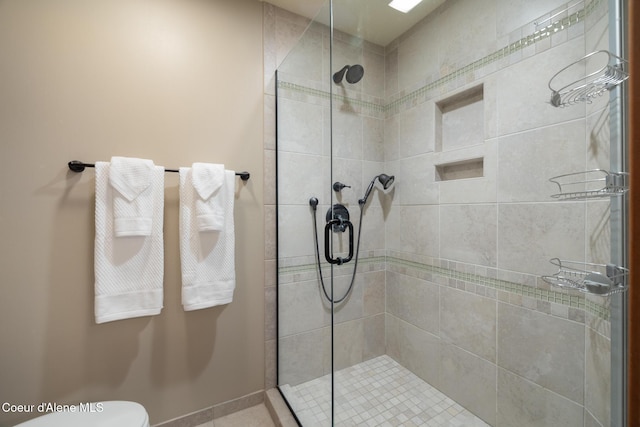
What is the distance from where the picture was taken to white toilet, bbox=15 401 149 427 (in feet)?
3.03

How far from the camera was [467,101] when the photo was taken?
1.36 meters

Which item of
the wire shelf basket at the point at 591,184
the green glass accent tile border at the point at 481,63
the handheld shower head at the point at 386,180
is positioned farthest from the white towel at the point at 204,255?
the wire shelf basket at the point at 591,184

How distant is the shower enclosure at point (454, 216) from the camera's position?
0.86 m

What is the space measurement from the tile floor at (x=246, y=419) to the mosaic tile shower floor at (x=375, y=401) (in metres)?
0.15

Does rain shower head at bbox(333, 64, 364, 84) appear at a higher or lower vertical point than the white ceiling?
lower

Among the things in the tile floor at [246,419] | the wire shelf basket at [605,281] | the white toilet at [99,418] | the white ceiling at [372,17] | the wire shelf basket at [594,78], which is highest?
the white ceiling at [372,17]

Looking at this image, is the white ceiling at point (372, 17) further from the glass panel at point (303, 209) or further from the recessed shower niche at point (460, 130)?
the recessed shower niche at point (460, 130)

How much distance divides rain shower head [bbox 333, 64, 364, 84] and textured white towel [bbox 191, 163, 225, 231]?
2.46ft

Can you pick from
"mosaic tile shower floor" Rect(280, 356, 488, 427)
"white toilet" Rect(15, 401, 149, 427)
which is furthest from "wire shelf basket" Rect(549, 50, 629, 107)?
"white toilet" Rect(15, 401, 149, 427)

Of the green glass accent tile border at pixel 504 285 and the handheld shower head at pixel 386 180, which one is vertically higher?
the handheld shower head at pixel 386 180

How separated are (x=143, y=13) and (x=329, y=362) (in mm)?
1912

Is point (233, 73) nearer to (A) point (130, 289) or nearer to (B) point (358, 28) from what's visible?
(B) point (358, 28)

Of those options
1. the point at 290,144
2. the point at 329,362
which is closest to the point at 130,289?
the point at 329,362

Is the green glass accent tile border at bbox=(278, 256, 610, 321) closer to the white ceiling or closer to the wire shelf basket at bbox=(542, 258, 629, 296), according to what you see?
the wire shelf basket at bbox=(542, 258, 629, 296)
